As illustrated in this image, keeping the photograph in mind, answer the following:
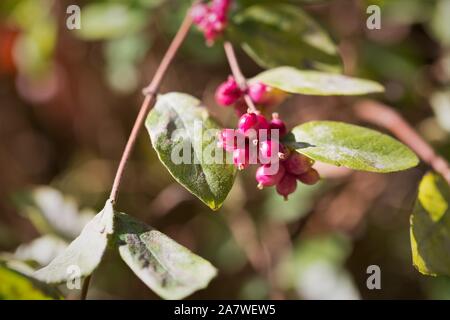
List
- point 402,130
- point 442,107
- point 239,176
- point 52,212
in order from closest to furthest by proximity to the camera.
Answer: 1. point 402,130
2. point 52,212
3. point 442,107
4. point 239,176

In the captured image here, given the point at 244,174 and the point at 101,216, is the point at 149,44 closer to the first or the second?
the point at 244,174

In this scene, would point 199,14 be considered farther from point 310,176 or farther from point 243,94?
point 310,176

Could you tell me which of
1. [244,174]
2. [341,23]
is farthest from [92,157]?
[341,23]

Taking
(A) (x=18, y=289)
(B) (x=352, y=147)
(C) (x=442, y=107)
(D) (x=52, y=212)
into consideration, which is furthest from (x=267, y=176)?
(C) (x=442, y=107)

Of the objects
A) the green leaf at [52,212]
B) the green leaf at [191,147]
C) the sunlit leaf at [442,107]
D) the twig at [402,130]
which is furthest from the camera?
the sunlit leaf at [442,107]

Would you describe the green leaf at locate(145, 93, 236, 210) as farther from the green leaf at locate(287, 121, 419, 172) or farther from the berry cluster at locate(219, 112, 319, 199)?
the green leaf at locate(287, 121, 419, 172)

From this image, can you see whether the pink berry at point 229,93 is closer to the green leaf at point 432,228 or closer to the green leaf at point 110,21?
the green leaf at point 432,228

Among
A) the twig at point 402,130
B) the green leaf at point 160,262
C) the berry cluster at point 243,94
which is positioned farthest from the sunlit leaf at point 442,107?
the green leaf at point 160,262
